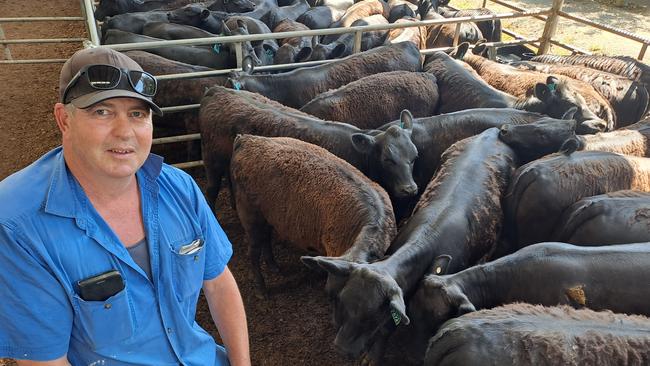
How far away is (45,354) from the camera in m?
1.91

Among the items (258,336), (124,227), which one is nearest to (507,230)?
(258,336)

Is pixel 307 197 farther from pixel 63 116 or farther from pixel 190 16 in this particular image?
pixel 190 16

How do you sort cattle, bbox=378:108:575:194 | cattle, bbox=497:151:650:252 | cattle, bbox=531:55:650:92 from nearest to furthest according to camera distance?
cattle, bbox=497:151:650:252 < cattle, bbox=378:108:575:194 < cattle, bbox=531:55:650:92

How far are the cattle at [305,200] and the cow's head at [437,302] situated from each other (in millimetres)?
560

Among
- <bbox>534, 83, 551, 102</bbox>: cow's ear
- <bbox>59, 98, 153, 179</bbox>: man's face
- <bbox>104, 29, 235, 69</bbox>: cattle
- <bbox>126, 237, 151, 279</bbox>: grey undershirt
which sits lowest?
<bbox>534, 83, 551, 102</bbox>: cow's ear

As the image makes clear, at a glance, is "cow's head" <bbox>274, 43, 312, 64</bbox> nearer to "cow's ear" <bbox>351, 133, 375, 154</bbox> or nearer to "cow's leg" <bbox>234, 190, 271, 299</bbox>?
"cow's ear" <bbox>351, 133, 375, 154</bbox>

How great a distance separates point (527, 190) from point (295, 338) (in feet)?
8.85

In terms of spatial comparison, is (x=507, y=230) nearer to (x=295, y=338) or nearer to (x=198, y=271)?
(x=295, y=338)

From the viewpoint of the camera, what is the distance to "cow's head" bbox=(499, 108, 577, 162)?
538cm

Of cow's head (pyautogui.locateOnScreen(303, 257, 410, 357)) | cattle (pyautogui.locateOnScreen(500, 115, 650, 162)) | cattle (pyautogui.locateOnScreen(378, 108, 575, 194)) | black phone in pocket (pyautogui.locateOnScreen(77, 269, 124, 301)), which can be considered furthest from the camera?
cattle (pyautogui.locateOnScreen(378, 108, 575, 194))

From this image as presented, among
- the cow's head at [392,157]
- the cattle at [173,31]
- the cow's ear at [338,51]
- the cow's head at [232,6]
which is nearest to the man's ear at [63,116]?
the cow's head at [392,157]

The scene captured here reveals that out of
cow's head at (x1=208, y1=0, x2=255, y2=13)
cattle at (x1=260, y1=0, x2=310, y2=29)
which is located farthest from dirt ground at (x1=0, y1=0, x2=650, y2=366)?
cattle at (x1=260, y1=0, x2=310, y2=29)

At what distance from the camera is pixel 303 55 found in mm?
7938

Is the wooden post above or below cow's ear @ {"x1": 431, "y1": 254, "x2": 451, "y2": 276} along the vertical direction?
above
